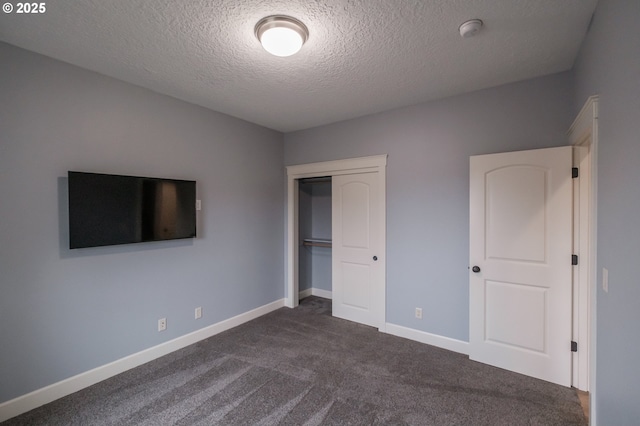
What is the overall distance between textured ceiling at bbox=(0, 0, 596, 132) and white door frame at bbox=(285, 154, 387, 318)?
88 centimetres

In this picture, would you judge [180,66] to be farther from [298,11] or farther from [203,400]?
[203,400]

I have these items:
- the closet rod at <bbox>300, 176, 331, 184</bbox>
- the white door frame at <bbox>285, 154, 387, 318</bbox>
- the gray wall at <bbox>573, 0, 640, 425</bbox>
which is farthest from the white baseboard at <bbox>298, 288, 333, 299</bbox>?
the gray wall at <bbox>573, 0, 640, 425</bbox>

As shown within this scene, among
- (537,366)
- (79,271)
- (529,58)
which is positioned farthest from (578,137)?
(79,271)

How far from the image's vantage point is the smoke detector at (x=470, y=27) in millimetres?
1797

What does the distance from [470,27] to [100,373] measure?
400 centimetres

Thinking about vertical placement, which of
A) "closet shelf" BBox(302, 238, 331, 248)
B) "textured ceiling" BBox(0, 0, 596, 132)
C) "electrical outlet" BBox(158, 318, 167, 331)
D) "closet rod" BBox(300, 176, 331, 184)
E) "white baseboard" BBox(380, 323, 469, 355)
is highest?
"textured ceiling" BBox(0, 0, 596, 132)

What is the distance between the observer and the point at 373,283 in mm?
3607

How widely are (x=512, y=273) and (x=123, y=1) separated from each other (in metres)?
3.60

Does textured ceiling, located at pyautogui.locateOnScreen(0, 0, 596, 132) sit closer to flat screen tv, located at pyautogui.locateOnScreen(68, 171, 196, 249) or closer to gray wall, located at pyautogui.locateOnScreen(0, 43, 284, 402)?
gray wall, located at pyautogui.locateOnScreen(0, 43, 284, 402)

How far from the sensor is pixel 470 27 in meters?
1.82

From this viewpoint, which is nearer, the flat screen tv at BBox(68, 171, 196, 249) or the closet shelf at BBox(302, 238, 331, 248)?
the flat screen tv at BBox(68, 171, 196, 249)

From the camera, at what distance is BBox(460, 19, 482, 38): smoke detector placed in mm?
1797

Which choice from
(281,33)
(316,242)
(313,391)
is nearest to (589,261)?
(313,391)

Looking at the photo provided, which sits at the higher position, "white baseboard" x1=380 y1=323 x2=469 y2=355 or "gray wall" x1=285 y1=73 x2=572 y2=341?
"gray wall" x1=285 y1=73 x2=572 y2=341
